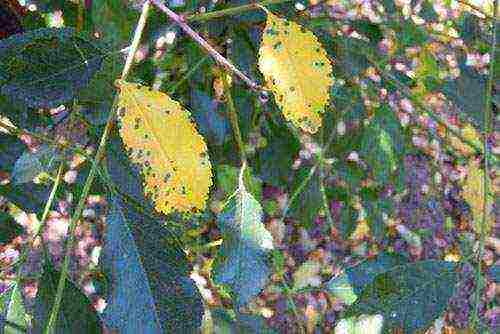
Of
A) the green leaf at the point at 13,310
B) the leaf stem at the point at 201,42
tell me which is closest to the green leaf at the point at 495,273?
the leaf stem at the point at 201,42

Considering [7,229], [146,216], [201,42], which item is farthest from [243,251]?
[7,229]

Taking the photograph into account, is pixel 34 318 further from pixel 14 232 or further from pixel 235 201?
pixel 14 232

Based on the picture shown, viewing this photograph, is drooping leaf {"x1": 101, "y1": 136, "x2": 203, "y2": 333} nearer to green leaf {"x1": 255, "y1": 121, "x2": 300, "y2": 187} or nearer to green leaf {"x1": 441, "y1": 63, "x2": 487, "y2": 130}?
green leaf {"x1": 441, "y1": 63, "x2": 487, "y2": 130}

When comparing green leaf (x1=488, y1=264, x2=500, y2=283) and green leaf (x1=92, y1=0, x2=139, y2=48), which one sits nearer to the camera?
green leaf (x1=488, y1=264, x2=500, y2=283)

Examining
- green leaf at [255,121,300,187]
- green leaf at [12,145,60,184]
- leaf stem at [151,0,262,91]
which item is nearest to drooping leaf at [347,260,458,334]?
leaf stem at [151,0,262,91]

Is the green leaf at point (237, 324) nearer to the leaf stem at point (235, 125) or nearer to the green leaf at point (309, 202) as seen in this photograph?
the leaf stem at point (235, 125)
